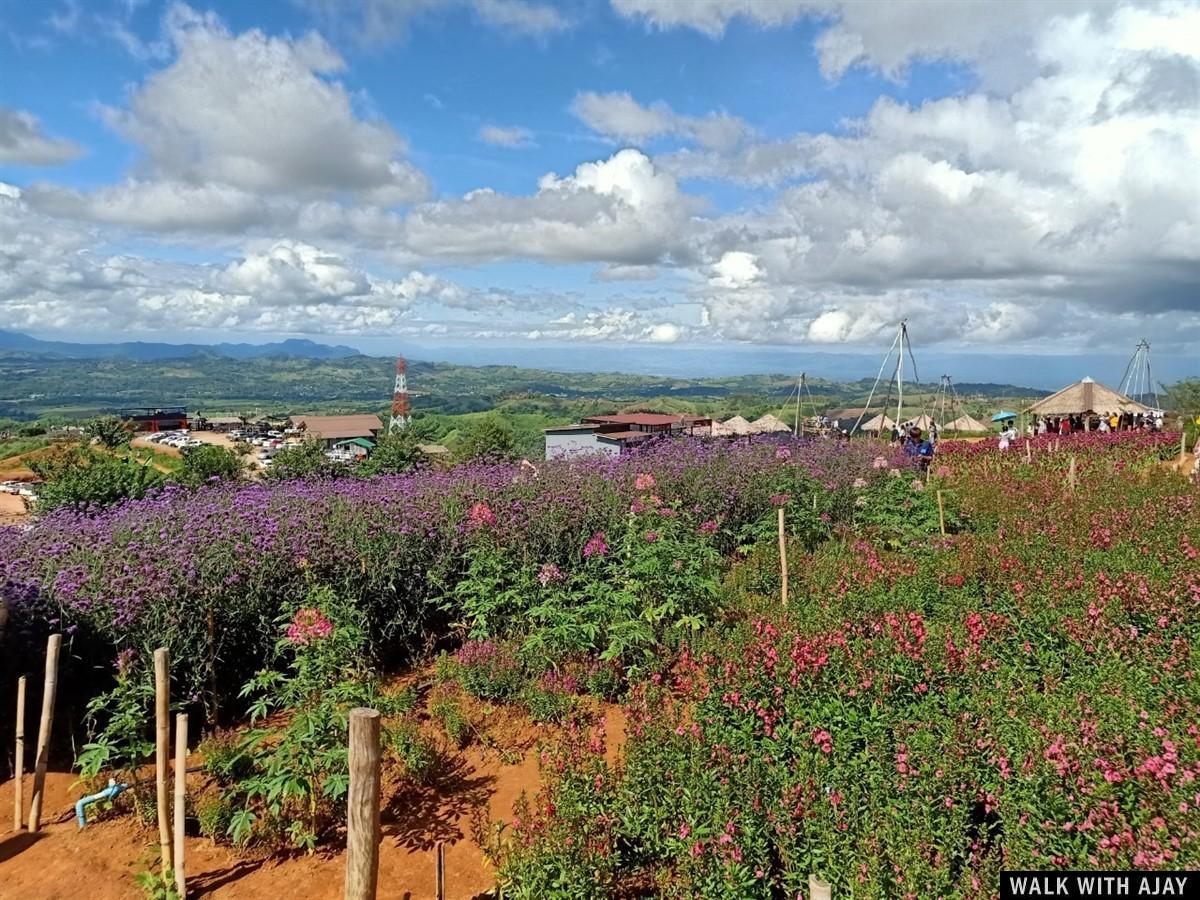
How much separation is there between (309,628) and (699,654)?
2901mm

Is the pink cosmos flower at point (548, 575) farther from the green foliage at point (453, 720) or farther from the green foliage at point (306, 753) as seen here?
the green foliage at point (306, 753)

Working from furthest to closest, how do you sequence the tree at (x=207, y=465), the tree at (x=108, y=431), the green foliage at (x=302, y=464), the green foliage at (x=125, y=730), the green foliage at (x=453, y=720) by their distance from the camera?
the tree at (x=108, y=431) → the green foliage at (x=302, y=464) → the tree at (x=207, y=465) → the green foliage at (x=453, y=720) → the green foliage at (x=125, y=730)

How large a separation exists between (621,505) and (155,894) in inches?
A: 226

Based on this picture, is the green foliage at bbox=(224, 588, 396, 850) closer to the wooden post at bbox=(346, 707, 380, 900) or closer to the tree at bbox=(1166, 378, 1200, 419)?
the wooden post at bbox=(346, 707, 380, 900)

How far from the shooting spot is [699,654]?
18.9 ft

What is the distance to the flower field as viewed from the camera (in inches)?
140

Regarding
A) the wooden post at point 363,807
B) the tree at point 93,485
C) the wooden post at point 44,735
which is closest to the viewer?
the wooden post at point 363,807

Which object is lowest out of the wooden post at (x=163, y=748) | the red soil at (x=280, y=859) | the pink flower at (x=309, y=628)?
the red soil at (x=280, y=859)

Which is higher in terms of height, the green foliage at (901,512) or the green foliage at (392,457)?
the green foliage at (392,457)

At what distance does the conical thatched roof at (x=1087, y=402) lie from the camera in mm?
31531

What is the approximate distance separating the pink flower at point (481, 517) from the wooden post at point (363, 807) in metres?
4.23

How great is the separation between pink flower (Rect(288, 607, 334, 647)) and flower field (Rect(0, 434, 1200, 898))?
0.03 meters

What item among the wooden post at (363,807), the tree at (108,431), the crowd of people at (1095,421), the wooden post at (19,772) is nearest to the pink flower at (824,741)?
the wooden post at (363,807)

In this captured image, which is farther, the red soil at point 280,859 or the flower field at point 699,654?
the red soil at point 280,859
